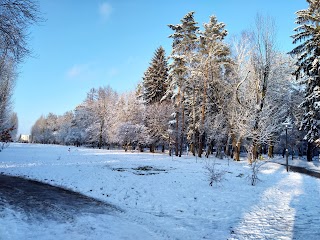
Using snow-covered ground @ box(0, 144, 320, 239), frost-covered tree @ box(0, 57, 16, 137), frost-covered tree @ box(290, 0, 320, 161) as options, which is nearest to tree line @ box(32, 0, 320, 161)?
frost-covered tree @ box(290, 0, 320, 161)

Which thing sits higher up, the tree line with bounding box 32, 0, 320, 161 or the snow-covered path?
the tree line with bounding box 32, 0, 320, 161

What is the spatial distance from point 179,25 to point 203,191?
997 inches

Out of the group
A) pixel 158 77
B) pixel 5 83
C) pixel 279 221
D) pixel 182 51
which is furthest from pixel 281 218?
pixel 158 77

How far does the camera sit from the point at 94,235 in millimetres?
6219

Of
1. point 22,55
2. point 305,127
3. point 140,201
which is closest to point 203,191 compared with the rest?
point 140,201

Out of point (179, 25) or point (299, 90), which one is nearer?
point (179, 25)

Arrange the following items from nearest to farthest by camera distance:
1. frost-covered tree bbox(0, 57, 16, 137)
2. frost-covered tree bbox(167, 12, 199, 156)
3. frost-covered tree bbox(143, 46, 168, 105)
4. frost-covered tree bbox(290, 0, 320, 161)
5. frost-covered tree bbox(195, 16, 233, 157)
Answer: frost-covered tree bbox(0, 57, 16, 137) → frost-covered tree bbox(290, 0, 320, 161) → frost-covered tree bbox(195, 16, 233, 157) → frost-covered tree bbox(167, 12, 199, 156) → frost-covered tree bbox(143, 46, 168, 105)

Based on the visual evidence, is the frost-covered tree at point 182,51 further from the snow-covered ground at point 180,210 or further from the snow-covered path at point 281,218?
the snow-covered path at point 281,218

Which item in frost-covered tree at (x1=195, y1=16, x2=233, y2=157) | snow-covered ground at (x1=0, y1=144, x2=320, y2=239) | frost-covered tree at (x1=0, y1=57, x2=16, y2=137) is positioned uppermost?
frost-covered tree at (x1=195, y1=16, x2=233, y2=157)

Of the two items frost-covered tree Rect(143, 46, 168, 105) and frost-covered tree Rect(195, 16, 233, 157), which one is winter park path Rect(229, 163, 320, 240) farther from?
frost-covered tree Rect(143, 46, 168, 105)

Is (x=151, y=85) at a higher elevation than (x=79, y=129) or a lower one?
higher

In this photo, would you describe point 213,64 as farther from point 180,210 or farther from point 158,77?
point 180,210

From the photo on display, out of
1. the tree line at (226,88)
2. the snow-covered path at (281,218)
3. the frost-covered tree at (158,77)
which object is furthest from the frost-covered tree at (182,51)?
the snow-covered path at (281,218)

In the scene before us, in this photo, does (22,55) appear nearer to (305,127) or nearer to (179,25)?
(179,25)
